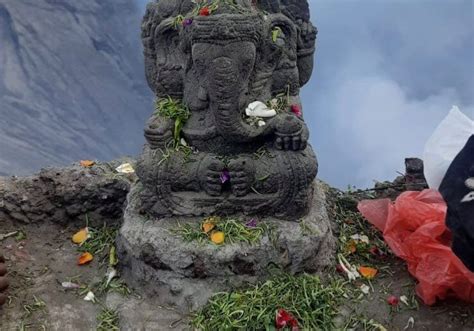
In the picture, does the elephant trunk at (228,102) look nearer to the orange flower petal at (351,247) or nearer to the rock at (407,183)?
the orange flower petal at (351,247)

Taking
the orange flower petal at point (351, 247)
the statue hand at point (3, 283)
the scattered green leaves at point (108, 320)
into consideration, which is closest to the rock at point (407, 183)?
the orange flower petal at point (351, 247)

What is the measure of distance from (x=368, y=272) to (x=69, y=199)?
201cm

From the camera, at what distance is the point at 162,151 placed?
174 inches

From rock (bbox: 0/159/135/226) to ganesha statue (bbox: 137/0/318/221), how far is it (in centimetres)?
68

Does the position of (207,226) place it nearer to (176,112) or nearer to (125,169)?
(176,112)

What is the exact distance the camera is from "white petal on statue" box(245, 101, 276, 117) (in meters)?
4.36

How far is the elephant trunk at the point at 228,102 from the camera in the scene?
13.5ft

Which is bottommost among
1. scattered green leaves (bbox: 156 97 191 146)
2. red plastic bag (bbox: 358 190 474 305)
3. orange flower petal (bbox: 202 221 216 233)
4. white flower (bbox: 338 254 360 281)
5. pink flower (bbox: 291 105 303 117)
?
white flower (bbox: 338 254 360 281)

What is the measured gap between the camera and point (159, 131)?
14.4ft

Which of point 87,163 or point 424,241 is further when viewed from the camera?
point 87,163

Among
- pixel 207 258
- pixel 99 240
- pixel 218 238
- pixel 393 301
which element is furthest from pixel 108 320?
pixel 393 301

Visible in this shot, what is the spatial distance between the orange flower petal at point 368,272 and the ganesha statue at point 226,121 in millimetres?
501

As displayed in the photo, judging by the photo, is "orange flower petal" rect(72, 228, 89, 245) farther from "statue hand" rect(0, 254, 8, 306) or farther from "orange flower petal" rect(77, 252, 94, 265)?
"statue hand" rect(0, 254, 8, 306)

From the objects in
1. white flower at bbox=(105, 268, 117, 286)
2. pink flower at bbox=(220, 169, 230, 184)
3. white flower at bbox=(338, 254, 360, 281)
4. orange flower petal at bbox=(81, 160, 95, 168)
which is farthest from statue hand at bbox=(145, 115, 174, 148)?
white flower at bbox=(338, 254, 360, 281)
